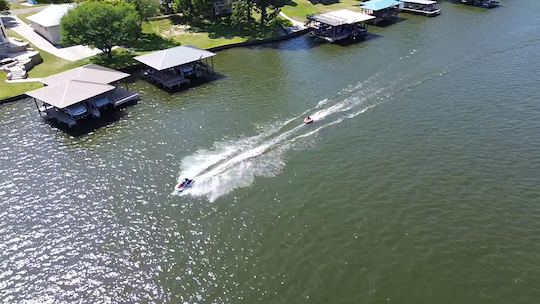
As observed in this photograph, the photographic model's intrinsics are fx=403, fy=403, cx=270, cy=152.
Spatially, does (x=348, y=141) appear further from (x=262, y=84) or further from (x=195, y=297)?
(x=195, y=297)

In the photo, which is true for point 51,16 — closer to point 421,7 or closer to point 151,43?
point 151,43

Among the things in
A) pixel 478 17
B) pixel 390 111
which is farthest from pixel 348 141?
pixel 478 17

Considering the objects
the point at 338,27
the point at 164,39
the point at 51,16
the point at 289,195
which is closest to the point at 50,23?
the point at 51,16

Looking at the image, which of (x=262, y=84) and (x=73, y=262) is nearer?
(x=73, y=262)

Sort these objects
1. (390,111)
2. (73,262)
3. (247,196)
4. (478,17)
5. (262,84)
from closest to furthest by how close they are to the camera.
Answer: (73,262)
(247,196)
(390,111)
(262,84)
(478,17)

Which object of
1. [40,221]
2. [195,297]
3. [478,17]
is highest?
[478,17]

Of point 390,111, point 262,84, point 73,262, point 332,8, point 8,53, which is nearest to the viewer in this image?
point 73,262

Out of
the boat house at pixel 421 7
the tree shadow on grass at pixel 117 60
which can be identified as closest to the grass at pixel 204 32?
the tree shadow on grass at pixel 117 60
